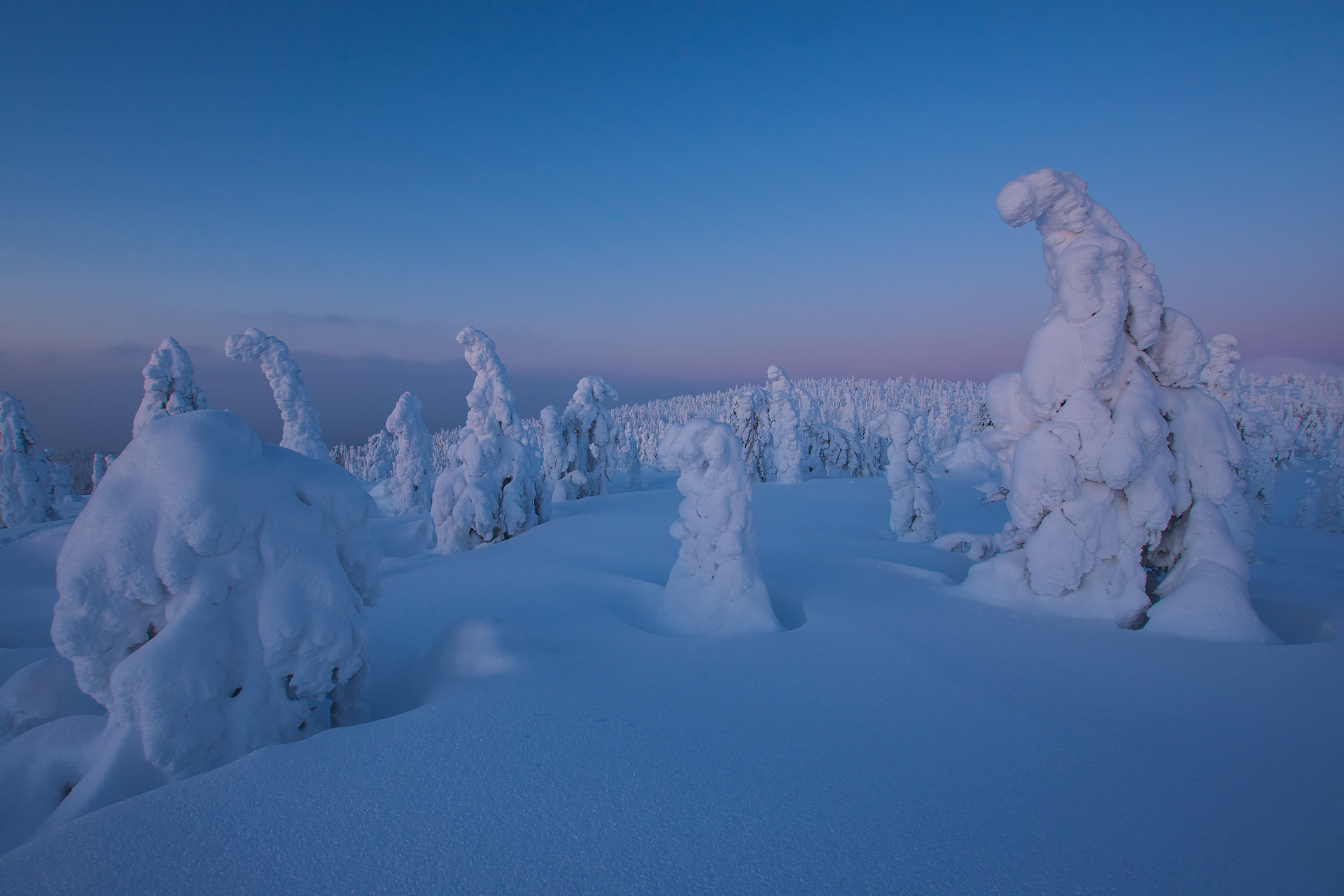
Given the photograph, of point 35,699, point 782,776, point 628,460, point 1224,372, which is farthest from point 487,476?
point 1224,372

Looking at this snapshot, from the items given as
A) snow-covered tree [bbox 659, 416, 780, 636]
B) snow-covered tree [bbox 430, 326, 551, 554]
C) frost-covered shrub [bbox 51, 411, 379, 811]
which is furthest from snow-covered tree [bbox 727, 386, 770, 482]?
frost-covered shrub [bbox 51, 411, 379, 811]

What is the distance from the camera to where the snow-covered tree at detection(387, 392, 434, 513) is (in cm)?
2322

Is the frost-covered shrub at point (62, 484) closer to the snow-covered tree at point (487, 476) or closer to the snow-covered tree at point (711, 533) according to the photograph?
the snow-covered tree at point (487, 476)

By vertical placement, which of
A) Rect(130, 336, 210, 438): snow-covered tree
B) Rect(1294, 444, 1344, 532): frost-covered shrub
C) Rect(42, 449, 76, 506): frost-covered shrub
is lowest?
Rect(42, 449, 76, 506): frost-covered shrub

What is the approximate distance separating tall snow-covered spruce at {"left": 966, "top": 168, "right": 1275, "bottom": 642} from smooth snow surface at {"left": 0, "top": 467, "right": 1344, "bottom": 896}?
2.70 feet

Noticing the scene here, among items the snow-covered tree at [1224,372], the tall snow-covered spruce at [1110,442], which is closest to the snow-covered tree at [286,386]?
the tall snow-covered spruce at [1110,442]

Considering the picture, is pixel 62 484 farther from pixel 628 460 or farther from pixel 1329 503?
pixel 1329 503

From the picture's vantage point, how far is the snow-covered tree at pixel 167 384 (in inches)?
503

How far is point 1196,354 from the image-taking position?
631 cm

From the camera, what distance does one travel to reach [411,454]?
2323 cm

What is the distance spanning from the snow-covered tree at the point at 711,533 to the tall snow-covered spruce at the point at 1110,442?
3037 mm

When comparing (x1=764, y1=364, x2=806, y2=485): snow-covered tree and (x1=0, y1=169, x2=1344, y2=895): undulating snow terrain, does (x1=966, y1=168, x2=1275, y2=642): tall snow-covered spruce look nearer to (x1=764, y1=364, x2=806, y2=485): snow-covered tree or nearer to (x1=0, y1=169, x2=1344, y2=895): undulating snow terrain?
(x1=0, y1=169, x2=1344, y2=895): undulating snow terrain

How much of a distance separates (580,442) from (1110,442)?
1981cm

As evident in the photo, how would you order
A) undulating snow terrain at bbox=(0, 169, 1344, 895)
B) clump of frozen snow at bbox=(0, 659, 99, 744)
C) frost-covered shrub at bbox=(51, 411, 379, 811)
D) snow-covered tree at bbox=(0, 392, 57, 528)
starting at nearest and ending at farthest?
undulating snow terrain at bbox=(0, 169, 1344, 895) → frost-covered shrub at bbox=(51, 411, 379, 811) → clump of frozen snow at bbox=(0, 659, 99, 744) → snow-covered tree at bbox=(0, 392, 57, 528)
